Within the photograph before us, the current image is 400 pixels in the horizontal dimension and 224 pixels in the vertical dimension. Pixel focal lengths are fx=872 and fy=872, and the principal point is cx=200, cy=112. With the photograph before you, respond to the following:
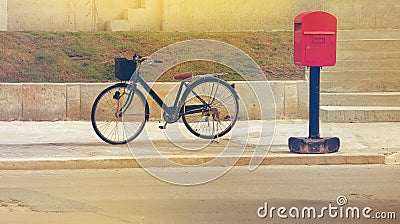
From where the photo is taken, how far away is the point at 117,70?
35.8ft

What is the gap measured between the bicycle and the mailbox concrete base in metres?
1.34

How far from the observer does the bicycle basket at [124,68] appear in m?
10.9

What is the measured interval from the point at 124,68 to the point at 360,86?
576 cm

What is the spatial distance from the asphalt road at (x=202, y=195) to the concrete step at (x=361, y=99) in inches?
180

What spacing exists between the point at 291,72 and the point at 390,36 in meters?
3.34

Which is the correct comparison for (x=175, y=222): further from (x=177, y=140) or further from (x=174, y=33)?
(x=174, y=33)

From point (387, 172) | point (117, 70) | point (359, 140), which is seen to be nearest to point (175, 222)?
point (387, 172)

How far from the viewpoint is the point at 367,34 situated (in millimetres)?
17609

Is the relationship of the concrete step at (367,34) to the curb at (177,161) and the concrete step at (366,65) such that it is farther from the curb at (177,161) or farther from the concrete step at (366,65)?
the curb at (177,161)

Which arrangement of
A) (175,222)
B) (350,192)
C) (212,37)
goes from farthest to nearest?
(212,37) → (350,192) → (175,222)

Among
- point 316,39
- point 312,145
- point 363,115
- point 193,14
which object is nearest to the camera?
point 316,39

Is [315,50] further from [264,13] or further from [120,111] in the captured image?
[264,13]

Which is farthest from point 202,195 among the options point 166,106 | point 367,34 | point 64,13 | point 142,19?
point 64,13

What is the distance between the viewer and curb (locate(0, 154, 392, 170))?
970 cm
